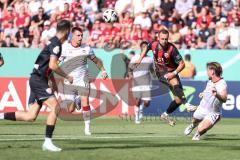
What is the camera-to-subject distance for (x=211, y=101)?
17.0m

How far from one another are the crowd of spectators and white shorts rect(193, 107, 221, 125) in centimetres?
1215

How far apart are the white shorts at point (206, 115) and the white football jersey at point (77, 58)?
357 cm

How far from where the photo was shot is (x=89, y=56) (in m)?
19.6

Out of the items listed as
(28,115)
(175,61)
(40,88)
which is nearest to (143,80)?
(175,61)

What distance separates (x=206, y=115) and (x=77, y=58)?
14.4 feet

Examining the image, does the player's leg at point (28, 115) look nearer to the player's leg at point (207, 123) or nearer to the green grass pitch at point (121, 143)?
the green grass pitch at point (121, 143)

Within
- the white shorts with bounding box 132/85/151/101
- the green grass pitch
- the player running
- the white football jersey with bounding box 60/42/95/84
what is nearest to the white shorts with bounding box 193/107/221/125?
the green grass pitch

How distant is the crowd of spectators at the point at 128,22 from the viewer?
29.7 m

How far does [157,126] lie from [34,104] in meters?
7.85

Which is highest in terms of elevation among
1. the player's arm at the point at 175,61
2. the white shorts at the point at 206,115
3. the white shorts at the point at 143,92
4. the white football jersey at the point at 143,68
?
the player's arm at the point at 175,61

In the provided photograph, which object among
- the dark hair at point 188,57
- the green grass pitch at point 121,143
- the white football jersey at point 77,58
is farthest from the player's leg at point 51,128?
the dark hair at point 188,57

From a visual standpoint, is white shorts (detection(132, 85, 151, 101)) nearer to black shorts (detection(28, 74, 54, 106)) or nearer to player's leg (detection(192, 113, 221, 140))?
player's leg (detection(192, 113, 221, 140))

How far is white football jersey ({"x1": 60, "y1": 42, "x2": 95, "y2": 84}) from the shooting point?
64.6 ft

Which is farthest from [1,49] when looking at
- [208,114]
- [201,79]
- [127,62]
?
[208,114]
